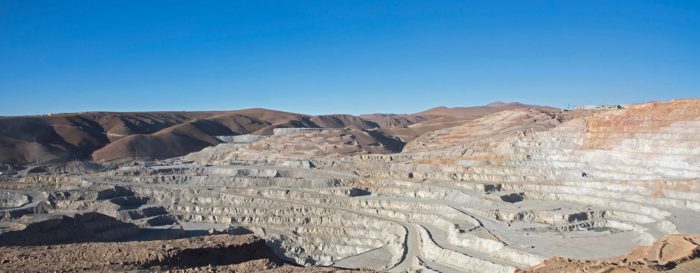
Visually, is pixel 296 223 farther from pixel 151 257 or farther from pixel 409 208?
pixel 151 257

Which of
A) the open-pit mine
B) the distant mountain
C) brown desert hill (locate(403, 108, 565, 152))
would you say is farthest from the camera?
the distant mountain

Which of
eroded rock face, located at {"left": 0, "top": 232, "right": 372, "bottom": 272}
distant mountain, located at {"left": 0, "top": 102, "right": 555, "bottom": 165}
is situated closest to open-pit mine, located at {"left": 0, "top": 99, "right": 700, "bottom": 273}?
eroded rock face, located at {"left": 0, "top": 232, "right": 372, "bottom": 272}

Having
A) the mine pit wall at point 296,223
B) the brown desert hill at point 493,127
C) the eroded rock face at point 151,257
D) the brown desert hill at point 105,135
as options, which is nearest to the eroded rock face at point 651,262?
the eroded rock face at point 151,257

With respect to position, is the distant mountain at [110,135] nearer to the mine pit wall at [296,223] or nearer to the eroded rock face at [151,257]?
the mine pit wall at [296,223]

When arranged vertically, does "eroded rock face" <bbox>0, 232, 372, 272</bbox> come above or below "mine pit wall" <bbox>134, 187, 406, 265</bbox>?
above

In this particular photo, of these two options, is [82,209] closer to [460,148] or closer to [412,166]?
[412,166]

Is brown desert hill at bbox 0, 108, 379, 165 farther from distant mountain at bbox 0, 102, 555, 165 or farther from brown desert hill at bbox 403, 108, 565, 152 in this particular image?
brown desert hill at bbox 403, 108, 565, 152


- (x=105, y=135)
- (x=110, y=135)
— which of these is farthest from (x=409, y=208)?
(x=105, y=135)

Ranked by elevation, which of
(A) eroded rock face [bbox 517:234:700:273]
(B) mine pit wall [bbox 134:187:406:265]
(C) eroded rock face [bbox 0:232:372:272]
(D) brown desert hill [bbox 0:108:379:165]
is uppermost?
(D) brown desert hill [bbox 0:108:379:165]
